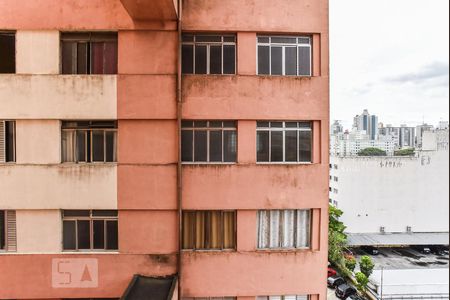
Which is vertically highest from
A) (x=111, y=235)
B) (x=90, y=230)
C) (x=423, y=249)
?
(x=90, y=230)

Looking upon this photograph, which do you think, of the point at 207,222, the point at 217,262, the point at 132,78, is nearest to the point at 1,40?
the point at 132,78

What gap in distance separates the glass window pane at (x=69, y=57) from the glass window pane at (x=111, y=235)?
12.4ft

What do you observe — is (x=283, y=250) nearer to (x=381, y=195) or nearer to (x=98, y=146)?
(x=98, y=146)

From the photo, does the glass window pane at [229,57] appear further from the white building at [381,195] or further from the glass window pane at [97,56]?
the white building at [381,195]

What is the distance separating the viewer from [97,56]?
7.23m

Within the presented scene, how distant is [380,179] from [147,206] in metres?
34.5

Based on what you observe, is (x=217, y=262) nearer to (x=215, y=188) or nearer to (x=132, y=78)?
(x=215, y=188)

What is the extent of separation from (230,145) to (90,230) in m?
3.95

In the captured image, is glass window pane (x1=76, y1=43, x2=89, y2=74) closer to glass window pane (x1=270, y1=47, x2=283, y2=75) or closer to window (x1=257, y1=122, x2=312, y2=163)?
window (x1=257, y1=122, x2=312, y2=163)

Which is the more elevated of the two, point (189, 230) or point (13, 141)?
point (13, 141)

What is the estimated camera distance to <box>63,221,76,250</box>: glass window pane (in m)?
7.16

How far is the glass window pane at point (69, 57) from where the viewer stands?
7180mm

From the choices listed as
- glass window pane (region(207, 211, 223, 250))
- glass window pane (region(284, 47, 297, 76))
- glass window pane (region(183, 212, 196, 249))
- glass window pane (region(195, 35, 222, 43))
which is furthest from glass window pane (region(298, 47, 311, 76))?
glass window pane (region(183, 212, 196, 249))

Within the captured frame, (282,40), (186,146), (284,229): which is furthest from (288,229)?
(282,40)
